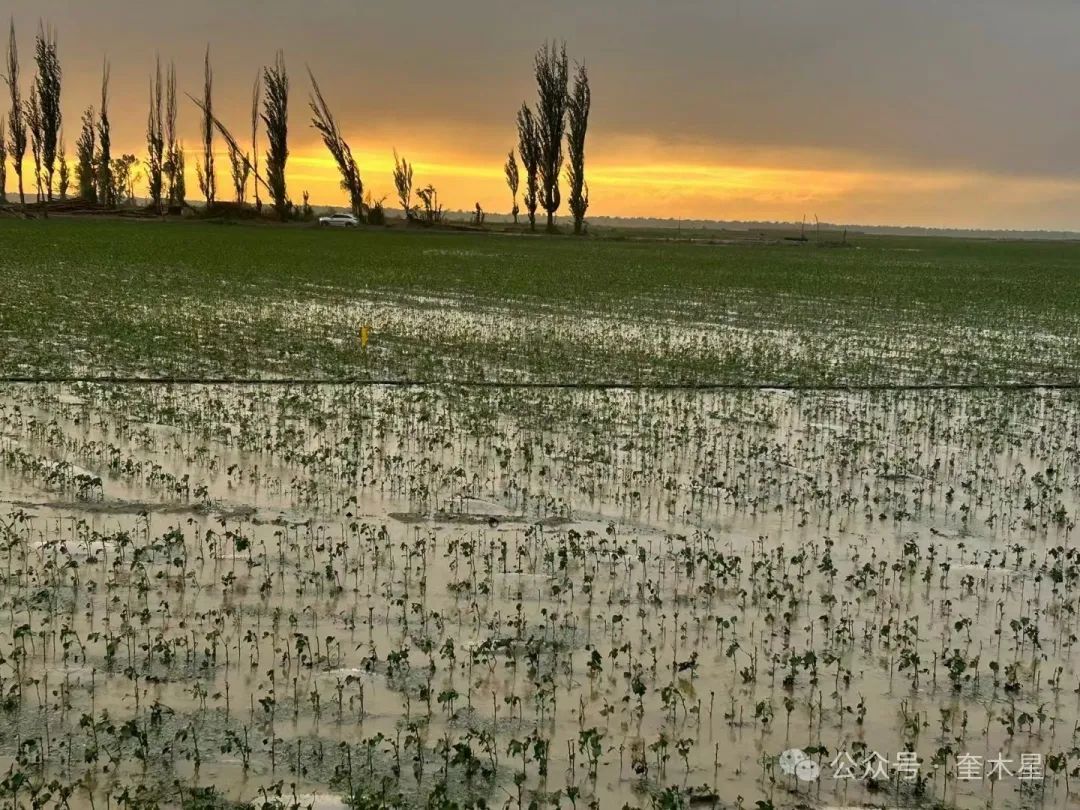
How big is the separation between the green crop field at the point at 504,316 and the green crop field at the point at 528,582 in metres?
A: 0.25

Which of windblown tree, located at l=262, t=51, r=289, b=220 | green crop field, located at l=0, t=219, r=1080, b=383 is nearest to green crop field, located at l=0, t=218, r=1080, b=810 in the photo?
green crop field, located at l=0, t=219, r=1080, b=383

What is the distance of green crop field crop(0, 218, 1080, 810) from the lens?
4289mm

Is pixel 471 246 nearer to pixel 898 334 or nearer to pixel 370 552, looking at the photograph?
pixel 898 334

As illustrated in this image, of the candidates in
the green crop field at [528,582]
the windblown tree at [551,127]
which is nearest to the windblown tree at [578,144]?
the windblown tree at [551,127]

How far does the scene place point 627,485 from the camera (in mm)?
8492

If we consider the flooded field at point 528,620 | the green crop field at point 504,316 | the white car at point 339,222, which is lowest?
the flooded field at point 528,620

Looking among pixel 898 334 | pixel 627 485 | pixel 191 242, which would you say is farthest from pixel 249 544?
pixel 191 242

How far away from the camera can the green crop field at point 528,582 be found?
4.29 meters

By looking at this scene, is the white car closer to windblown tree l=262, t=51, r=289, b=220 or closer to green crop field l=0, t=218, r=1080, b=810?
windblown tree l=262, t=51, r=289, b=220

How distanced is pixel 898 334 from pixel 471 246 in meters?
30.3

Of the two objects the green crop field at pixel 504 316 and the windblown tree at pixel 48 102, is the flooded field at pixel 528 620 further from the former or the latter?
the windblown tree at pixel 48 102

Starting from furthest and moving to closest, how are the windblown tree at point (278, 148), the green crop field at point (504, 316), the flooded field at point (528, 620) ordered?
the windblown tree at point (278, 148)
the green crop field at point (504, 316)
the flooded field at point (528, 620)

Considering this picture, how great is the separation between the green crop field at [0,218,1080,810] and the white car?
1874 inches

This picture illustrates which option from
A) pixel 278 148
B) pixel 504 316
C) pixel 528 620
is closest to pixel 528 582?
pixel 528 620
